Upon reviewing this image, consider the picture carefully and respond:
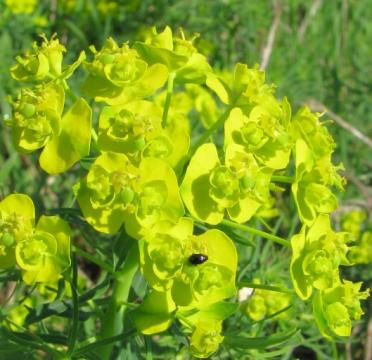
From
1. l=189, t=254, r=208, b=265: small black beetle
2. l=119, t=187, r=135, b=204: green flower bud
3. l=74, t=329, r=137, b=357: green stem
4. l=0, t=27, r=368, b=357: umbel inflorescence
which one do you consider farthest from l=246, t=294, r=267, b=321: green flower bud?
l=119, t=187, r=135, b=204: green flower bud

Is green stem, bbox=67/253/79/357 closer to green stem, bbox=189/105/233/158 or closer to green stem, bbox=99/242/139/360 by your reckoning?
green stem, bbox=99/242/139/360

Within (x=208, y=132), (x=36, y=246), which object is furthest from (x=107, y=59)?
(x=36, y=246)

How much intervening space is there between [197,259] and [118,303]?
0.33 m

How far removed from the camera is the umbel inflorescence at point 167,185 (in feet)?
4.51

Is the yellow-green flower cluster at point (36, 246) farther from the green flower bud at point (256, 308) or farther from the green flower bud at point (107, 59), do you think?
the green flower bud at point (256, 308)

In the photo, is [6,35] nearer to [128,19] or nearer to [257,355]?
[128,19]

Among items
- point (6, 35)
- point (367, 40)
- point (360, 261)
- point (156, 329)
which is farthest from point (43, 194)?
point (367, 40)

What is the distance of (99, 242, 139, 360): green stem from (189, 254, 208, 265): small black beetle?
0.70 feet

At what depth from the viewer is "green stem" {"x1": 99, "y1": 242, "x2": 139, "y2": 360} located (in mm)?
1575

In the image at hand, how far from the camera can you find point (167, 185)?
1.37m

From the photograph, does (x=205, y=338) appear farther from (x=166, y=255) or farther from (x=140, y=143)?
(x=140, y=143)

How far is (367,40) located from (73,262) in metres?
3.03

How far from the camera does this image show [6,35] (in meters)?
3.22

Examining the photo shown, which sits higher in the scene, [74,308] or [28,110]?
[28,110]
